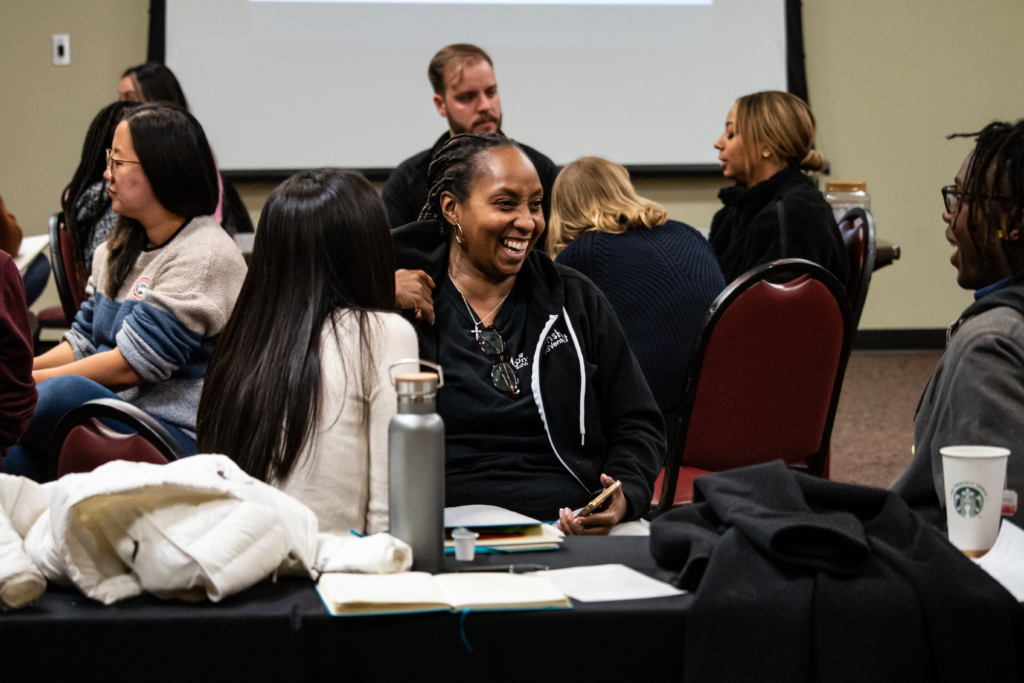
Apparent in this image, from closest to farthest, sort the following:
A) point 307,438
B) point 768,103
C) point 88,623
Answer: point 88,623, point 307,438, point 768,103

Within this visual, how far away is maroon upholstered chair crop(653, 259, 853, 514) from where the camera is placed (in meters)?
1.94

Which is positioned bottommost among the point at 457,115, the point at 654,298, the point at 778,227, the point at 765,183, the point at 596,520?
the point at 596,520

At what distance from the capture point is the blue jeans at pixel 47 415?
2127 mm

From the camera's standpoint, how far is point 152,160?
229cm

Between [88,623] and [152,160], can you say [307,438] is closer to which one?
[88,623]

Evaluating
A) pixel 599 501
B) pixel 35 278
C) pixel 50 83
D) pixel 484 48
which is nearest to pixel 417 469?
pixel 599 501

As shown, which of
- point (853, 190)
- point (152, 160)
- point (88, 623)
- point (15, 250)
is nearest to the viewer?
point (88, 623)

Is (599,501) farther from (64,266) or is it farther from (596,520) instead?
(64,266)

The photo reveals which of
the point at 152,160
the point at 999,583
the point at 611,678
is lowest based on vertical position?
the point at 611,678

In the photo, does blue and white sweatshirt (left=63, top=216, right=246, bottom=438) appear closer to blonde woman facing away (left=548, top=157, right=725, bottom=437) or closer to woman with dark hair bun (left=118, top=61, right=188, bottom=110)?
blonde woman facing away (left=548, top=157, right=725, bottom=437)

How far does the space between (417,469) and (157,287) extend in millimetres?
1431

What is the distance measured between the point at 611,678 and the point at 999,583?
1.34 feet

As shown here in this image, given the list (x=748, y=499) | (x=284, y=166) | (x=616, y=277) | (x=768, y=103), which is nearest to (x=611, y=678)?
(x=748, y=499)

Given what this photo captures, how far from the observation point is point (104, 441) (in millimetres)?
1585
